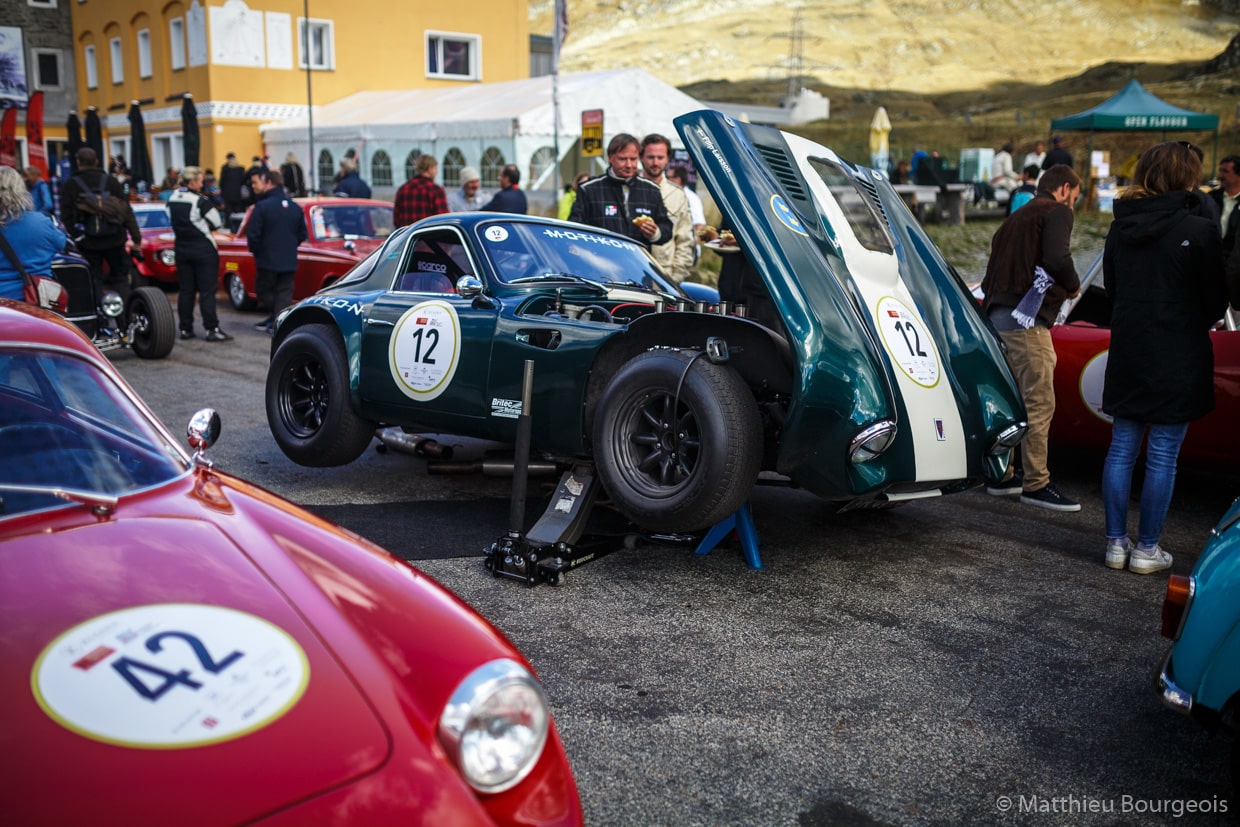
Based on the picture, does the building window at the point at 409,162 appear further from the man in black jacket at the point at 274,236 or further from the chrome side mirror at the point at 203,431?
the chrome side mirror at the point at 203,431

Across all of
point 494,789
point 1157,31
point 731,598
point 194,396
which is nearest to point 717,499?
point 731,598

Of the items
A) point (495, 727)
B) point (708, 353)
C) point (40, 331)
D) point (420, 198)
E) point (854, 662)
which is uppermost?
point (420, 198)

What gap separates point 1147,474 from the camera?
4.70 metres

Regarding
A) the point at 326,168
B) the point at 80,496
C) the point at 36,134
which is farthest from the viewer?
the point at 326,168

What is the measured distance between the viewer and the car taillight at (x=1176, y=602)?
9.54 ft

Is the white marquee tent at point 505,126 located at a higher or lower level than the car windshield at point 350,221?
higher

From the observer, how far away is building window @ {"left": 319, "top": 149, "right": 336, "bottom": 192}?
84.5 feet

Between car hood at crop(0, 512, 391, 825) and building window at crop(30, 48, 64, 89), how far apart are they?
44.1 meters

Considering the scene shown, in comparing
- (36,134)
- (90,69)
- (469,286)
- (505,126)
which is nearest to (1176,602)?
(469,286)

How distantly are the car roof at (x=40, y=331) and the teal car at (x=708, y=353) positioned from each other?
219 centimetres

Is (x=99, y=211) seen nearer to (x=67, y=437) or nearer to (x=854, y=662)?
(x=67, y=437)

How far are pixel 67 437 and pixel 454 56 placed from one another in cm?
3408

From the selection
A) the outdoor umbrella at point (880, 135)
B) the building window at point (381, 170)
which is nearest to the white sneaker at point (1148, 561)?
the outdoor umbrella at point (880, 135)

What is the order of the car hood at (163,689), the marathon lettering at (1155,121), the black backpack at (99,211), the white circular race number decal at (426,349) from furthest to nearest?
the marathon lettering at (1155,121)
the black backpack at (99,211)
the white circular race number decal at (426,349)
the car hood at (163,689)
